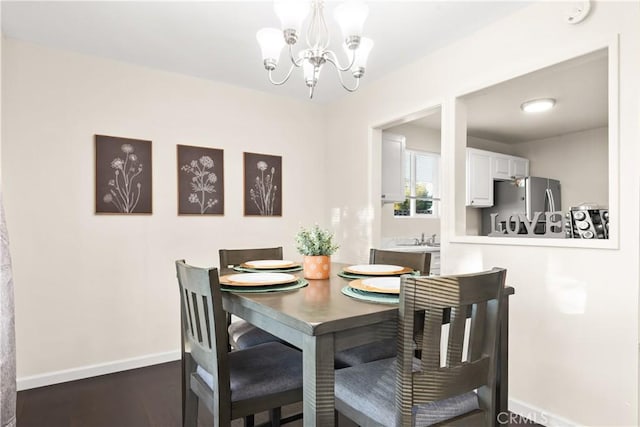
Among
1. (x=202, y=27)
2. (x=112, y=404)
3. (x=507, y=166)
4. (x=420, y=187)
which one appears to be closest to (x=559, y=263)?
(x=202, y=27)

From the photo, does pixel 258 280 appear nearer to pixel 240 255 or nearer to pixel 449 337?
pixel 449 337

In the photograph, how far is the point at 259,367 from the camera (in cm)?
147

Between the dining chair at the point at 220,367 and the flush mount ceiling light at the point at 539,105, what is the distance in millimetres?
Result: 3295

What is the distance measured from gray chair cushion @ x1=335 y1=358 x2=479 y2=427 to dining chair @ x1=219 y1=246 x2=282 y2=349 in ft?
1.97

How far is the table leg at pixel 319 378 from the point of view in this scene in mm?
1043

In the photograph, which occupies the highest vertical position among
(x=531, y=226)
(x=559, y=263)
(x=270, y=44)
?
(x=270, y=44)

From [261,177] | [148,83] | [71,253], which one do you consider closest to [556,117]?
[261,177]

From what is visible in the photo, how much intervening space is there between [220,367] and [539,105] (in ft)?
12.0

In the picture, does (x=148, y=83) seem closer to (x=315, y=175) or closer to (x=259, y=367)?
(x=315, y=175)

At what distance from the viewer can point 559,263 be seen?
2.02m

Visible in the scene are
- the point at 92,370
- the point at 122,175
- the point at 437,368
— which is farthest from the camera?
the point at 122,175

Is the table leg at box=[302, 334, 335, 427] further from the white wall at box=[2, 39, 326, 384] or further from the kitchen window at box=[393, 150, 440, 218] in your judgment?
the kitchen window at box=[393, 150, 440, 218]

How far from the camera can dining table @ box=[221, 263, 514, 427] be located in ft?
3.44

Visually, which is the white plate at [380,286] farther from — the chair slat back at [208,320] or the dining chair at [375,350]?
the chair slat back at [208,320]
